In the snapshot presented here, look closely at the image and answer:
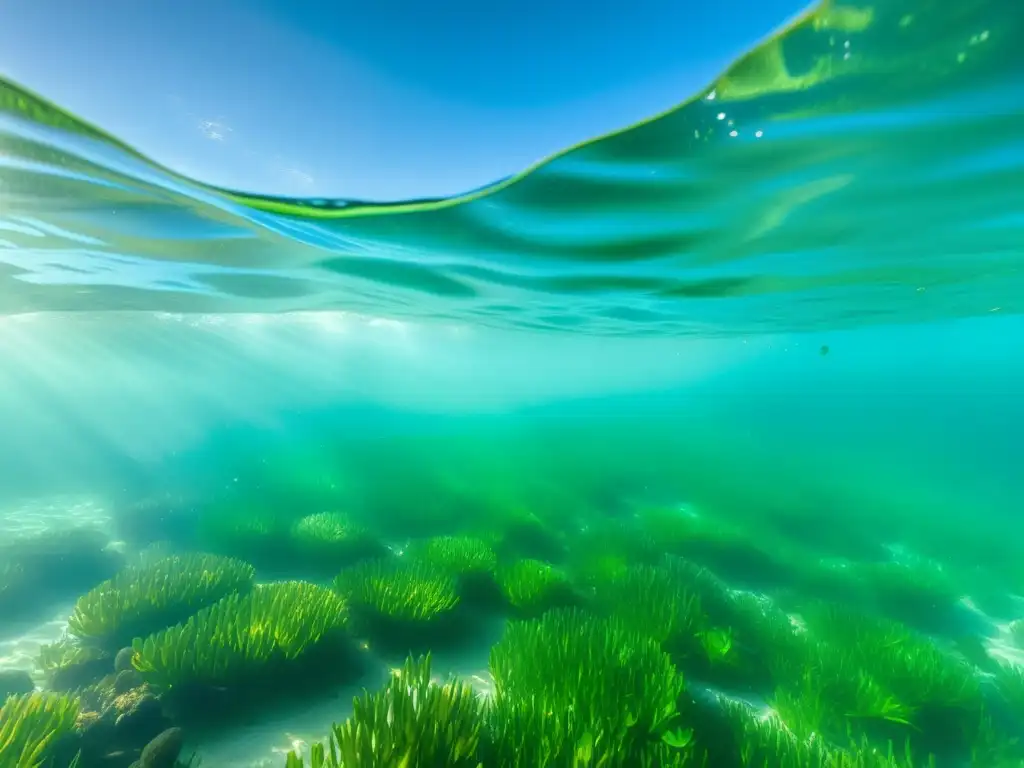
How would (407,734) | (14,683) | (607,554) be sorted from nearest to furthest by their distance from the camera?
(407,734)
(14,683)
(607,554)

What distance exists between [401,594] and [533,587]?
2427 millimetres

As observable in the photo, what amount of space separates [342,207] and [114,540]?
15682 millimetres

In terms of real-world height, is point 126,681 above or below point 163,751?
below

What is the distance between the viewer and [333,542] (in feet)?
37.9

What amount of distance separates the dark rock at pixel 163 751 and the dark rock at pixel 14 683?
13.1 feet

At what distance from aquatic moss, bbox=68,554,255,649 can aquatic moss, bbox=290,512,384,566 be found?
271cm

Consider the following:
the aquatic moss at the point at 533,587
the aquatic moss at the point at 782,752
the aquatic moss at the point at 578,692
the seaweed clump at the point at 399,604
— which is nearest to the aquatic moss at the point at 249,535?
the seaweed clump at the point at 399,604

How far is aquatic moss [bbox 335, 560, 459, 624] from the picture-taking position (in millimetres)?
7086

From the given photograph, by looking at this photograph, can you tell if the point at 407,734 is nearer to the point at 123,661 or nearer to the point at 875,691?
the point at 123,661

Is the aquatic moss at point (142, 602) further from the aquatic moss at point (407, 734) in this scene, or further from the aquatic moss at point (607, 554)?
the aquatic moss at point (607, 554)

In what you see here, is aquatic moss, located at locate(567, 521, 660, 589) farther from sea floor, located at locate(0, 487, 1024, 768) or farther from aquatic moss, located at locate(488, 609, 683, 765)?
aquatic moss, located at locate(488, 609, 683, 765)

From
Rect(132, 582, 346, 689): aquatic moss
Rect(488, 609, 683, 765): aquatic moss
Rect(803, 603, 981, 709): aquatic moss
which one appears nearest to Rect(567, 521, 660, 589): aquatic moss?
Rect(488, 609, 683, 765): aquatic moss

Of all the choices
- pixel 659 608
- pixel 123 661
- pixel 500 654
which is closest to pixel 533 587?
pixel 659 608

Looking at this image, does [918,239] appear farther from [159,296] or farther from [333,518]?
[159,296]
